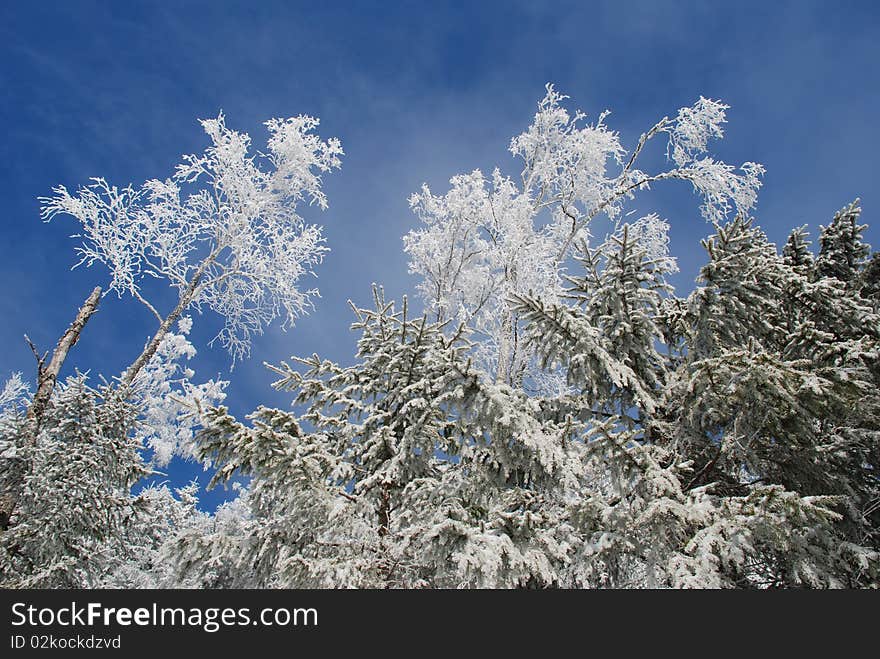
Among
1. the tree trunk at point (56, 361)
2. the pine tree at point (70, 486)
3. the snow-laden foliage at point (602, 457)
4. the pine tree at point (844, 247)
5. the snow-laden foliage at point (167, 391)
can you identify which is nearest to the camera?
the snow-laden foliage at point (602, 457)

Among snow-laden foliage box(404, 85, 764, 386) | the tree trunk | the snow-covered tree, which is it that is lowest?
the snow-covered tree

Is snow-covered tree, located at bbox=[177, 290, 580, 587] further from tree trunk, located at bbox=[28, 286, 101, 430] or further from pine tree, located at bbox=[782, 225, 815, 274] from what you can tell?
pine tree, located at bbox=[782, 225, 815, 274]

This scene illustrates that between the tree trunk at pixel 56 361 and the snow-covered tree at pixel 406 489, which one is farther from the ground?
the tree trunk at pixel 56 361

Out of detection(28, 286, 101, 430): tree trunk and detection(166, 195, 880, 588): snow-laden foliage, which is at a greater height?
detection(28, 286, 101, 430): tree trunk

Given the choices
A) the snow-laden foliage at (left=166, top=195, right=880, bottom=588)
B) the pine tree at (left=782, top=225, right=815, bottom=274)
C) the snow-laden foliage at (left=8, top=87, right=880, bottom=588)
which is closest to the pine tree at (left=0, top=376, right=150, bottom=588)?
the snow-laden foliage at (left=8, top=87, right=880, bottom=588)

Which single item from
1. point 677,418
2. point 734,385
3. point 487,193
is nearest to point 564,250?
point 487,193

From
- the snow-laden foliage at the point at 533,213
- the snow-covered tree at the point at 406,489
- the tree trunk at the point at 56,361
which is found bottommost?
the snow-covered tree at the point at 406,489

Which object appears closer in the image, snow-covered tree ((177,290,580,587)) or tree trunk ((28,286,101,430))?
snow-covered tree ((177,290,580,587))

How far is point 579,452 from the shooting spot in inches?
241

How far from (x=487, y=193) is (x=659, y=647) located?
466 inches

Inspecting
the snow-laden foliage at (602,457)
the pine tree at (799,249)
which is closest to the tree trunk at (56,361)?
the snow-laden foliage at (602,457)

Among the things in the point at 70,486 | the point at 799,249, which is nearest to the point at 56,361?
the point at 70,486

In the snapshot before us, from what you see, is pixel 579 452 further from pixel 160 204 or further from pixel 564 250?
pixel 160 204

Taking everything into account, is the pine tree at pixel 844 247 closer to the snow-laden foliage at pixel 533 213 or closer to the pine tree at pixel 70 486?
the snow-laden foliage at pixel 533 213
